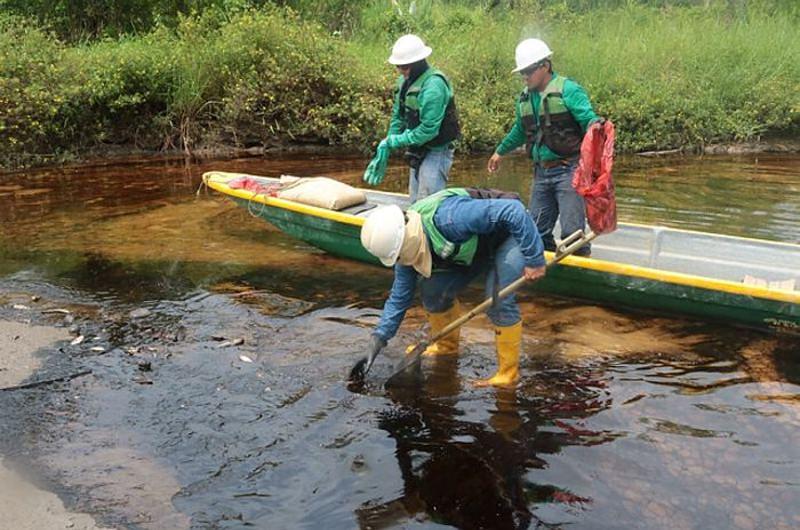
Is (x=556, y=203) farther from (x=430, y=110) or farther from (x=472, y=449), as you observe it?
(x=472, y=449)

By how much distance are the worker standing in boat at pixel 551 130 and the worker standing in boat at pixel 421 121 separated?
1.90ft

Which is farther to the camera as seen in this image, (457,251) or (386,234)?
(457,251)

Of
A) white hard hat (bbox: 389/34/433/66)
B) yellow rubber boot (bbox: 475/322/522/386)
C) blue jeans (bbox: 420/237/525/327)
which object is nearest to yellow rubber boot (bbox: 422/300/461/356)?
blue jeans (bbox: 420/237/525/327)

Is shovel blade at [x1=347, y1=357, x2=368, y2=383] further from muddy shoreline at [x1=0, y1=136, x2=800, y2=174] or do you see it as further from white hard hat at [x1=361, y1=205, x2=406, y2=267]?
muddy shoreline at [x1=0, y1=136, x2=800, y2=174]

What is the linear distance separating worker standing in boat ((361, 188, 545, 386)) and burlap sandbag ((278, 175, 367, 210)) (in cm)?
218

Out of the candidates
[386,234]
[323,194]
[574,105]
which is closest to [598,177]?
[574,105]

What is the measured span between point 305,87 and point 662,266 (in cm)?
785

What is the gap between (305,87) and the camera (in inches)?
496

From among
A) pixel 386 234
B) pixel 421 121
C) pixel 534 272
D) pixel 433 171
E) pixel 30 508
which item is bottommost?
pixel 30 508

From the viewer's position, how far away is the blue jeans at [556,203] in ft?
18.5

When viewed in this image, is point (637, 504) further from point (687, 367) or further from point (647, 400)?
point (687, 367)

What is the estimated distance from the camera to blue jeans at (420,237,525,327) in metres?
4.39

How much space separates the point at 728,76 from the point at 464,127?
16.3 ft

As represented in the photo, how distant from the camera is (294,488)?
12.1 feet
